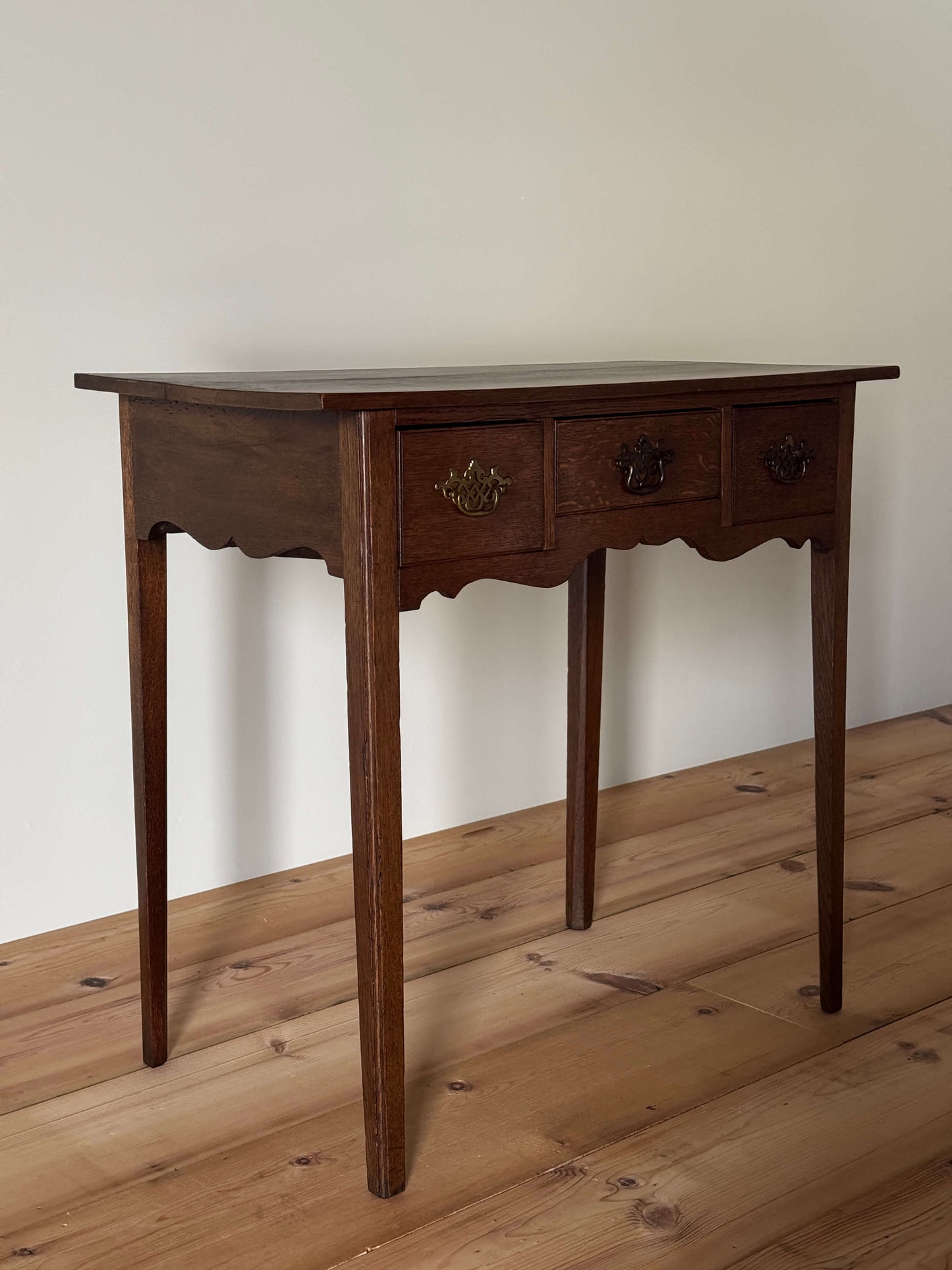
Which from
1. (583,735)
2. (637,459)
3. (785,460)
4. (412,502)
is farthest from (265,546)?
(583,735)

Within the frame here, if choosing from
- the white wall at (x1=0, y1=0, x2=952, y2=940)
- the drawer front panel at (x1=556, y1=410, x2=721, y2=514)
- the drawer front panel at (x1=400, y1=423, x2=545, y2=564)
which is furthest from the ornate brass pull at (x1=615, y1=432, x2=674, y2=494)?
the white wall at (x1=0, y1=0, x2=952, y2=940)

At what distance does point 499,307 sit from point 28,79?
874 mm

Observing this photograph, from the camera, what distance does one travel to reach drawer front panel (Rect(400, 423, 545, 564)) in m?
1.31

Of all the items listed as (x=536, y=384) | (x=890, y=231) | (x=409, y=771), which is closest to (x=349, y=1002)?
(x=409, y=771)

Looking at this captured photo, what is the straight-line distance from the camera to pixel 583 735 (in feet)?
6.73

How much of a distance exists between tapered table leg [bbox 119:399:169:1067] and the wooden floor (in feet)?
0.30

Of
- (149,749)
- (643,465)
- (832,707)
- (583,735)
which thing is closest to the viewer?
(643,465)

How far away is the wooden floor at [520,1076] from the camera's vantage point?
1.35 m

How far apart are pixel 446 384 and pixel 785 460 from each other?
457 mm

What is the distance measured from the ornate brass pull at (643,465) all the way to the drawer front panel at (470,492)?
4.9 inches

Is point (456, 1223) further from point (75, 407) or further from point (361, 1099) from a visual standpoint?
point (75, 407)

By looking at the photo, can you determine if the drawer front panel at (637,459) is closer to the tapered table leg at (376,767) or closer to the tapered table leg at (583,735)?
the tapered table leg at (376,767)

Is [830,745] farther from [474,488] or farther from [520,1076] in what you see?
[474,488]

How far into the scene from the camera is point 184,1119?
1555 mm
